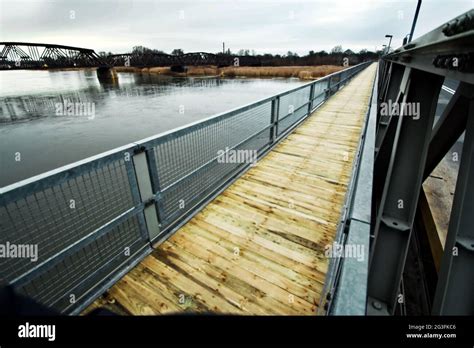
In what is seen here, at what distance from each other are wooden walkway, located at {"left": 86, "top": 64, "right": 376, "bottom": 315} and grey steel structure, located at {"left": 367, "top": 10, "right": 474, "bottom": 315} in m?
0.78

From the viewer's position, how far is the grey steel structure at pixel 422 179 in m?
1.85

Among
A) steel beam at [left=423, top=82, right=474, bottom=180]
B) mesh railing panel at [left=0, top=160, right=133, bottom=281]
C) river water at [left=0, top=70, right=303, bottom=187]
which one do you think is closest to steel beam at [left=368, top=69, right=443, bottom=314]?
steel beam at [left=423, top=82, right=474, bottom=180]

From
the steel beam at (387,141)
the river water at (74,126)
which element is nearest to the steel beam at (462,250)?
the steel beam at (387,141)

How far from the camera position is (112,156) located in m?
2.24

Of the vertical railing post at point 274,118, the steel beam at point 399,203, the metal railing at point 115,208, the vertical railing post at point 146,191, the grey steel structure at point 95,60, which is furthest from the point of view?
the grey steel structure at point 95,60

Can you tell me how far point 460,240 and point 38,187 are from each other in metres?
3.25

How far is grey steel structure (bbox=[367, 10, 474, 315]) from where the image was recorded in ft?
6.07

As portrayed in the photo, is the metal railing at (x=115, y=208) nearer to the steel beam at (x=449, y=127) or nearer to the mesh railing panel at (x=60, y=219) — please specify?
the mesh railing panel at (x=60, y=219)

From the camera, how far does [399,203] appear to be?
10.1 ft

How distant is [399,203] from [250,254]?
2.02 meters

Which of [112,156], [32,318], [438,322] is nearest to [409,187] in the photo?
[438,322]

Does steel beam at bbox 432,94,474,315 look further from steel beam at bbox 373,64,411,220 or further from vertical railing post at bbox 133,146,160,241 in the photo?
vertical railing post at bbox 133,146,160,241

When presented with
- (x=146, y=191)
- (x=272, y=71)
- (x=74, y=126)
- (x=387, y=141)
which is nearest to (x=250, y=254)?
(x=146, y=191)

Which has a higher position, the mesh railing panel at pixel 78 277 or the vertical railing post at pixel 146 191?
the vertical railing post at pixel 146 191
